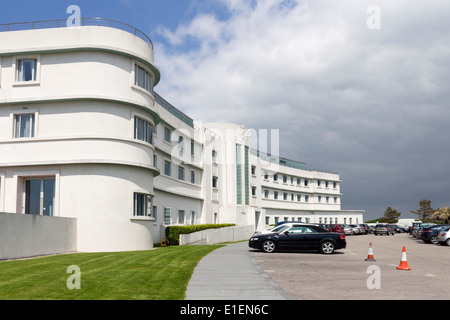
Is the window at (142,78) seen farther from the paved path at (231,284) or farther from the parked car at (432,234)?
the parked car at (432,234)

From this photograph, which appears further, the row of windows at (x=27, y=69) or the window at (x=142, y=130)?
the window at (x=142, y=130)

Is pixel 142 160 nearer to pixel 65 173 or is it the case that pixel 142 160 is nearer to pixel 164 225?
pixel 65 173

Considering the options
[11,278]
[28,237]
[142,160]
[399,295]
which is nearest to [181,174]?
[142,160]

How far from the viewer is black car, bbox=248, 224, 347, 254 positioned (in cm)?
2300

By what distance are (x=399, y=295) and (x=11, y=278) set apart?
355 inches

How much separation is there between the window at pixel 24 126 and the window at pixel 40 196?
237cm

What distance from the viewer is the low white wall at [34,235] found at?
18344 mm

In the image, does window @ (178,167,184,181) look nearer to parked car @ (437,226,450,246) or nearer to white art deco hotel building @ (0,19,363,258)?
white art deco hotel building @ (0,19,363,258)

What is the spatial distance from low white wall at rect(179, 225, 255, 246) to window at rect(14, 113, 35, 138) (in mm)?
11896

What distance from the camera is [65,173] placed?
939 inches

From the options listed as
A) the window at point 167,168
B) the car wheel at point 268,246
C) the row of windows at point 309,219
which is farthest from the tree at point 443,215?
the car wheel at point 268,246

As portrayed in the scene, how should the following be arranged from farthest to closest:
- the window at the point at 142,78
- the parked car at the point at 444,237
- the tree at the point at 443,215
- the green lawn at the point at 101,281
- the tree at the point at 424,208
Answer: the tree at the point at 424,208 → the tree at the point at 443,215 → the parked car at the point at 444,237 → the window at the point at 142,78 → the green lawn at the point at 101,281

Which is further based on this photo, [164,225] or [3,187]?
[164,225]

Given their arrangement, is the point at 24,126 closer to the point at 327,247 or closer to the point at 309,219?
the point at 327,247
